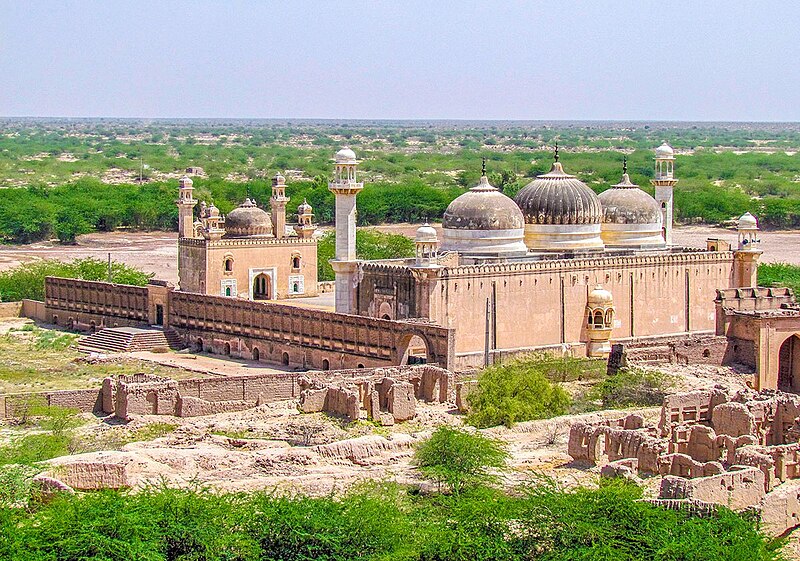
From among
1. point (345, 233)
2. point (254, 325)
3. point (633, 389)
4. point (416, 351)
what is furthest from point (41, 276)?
point (633, 389)

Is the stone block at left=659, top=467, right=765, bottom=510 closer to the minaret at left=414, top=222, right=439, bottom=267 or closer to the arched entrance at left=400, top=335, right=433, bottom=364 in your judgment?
the arched entrance at left=400, top=335, right=433, bottom=364

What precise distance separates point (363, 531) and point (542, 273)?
75.3 ft

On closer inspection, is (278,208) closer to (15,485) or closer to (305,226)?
(305,226)

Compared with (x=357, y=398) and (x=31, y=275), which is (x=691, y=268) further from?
(x=31, y=275)

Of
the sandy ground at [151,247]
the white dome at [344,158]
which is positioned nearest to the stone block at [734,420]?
the white dome at [344,158]

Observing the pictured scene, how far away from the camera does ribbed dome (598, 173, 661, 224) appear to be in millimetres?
47031

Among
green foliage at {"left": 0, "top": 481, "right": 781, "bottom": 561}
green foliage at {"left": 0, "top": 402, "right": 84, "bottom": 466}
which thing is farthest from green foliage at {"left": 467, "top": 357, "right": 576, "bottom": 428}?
green foliage at {"left": 0, "top": 481, "right": 781, "bottom": 561}

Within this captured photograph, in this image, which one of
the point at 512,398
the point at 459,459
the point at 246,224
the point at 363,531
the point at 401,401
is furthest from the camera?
the point at 246,224

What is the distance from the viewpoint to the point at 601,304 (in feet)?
143

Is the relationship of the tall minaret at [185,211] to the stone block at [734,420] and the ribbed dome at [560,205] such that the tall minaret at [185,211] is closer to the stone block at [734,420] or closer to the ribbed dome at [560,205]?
the ribbed dome at [560,205]

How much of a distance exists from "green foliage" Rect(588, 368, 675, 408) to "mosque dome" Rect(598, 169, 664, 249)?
9959 millimetres

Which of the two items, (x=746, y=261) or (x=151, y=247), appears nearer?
(x=746, y=261)

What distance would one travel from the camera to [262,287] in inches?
2154

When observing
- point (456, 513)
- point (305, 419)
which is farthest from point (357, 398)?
point (456, 513)
